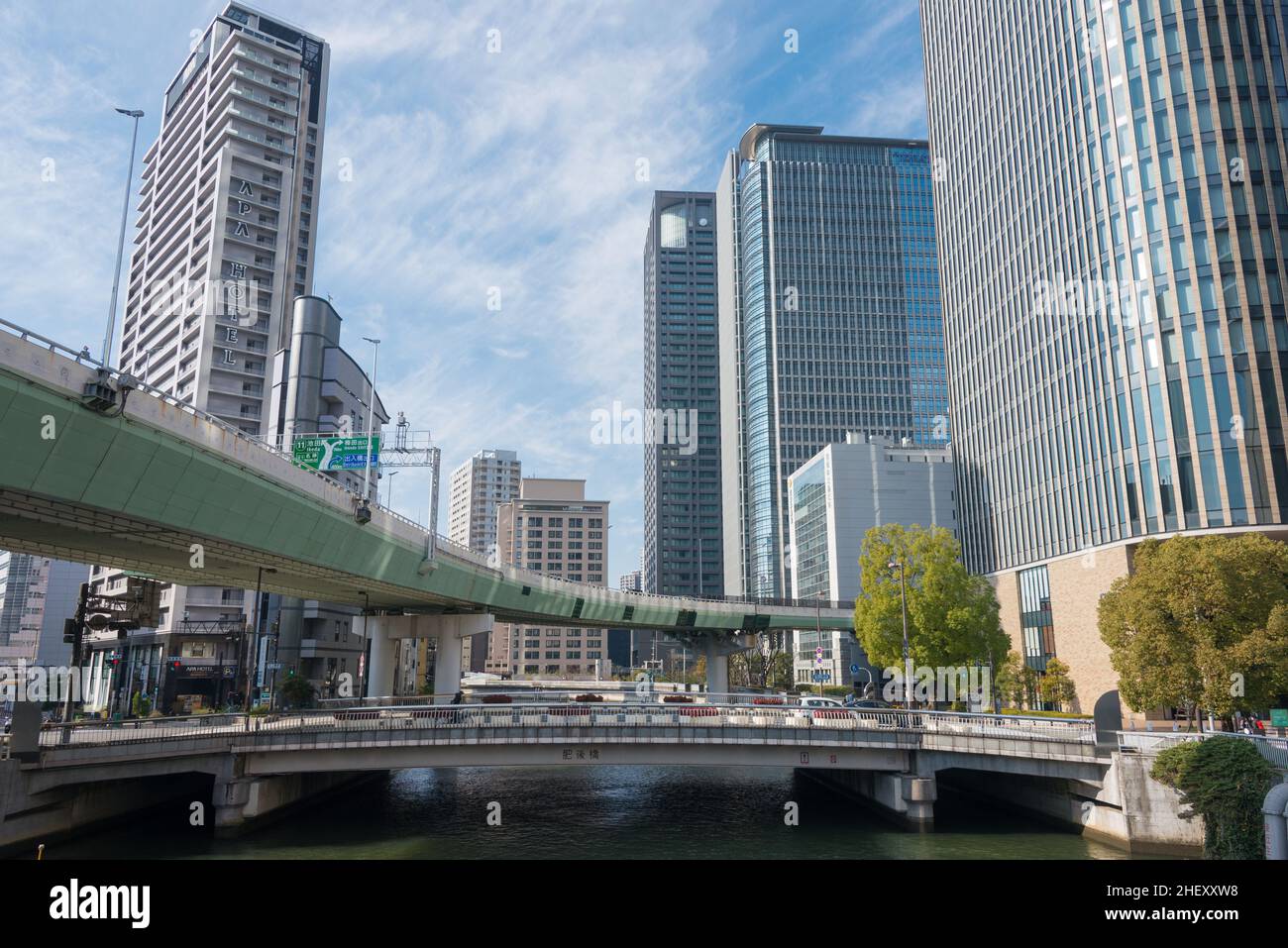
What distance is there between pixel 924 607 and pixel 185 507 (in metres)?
36.3

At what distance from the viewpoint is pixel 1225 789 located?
80.9ft

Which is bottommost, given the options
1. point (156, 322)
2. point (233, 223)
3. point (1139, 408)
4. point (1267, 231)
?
point (1139, 408)

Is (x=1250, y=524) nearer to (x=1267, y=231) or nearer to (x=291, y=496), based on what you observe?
(x=1267, y=231)

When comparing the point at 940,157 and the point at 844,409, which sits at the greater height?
the point at 940,157

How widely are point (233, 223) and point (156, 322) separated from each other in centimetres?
1477

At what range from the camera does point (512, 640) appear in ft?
555

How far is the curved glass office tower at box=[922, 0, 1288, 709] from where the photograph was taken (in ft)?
160

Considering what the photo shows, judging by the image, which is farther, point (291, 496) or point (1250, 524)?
point (1250, 524)

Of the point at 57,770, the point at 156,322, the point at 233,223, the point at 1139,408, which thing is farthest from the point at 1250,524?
the point at 156,322

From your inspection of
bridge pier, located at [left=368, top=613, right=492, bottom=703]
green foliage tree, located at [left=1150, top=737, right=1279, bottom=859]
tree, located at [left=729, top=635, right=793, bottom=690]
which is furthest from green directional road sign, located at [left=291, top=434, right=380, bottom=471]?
tree, located at [left=729, top=635, right=793, bottom=690]

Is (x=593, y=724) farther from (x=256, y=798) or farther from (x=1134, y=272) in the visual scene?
(x=1134, y=272)

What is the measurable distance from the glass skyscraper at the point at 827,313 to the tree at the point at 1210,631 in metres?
111

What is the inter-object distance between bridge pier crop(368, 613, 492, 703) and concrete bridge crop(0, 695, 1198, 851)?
69.4 ft

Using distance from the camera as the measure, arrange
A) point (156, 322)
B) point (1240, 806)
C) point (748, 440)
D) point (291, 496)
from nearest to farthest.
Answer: point (1240, 806) → point (291, 496) → point (156, 322) → point (748, 440)
